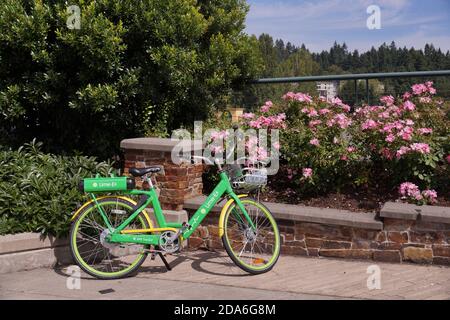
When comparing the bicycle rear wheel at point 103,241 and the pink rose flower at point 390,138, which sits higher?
the pink rose flower at point 390,138

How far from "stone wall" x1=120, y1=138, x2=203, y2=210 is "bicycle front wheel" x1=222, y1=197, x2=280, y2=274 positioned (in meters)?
0.84

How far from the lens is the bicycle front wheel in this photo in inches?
184

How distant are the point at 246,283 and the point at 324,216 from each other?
1.05 meters

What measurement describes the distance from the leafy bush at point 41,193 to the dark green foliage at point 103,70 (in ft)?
2.33

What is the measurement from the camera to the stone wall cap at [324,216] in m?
4.94

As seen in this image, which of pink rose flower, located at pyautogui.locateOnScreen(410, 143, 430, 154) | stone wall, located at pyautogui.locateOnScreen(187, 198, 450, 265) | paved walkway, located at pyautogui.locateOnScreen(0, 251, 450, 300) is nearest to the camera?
paved walkway, located at pyautogui.locateOnScreen(0, 251, 450, 300)

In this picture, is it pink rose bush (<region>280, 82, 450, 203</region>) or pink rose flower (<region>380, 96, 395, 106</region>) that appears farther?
pink rose flower (<region>380, 96, 395, 106</region>)

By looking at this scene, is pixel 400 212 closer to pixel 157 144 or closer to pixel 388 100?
pixel 388 100

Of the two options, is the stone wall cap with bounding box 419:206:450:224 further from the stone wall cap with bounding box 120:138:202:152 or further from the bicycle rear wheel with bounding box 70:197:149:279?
the bicycle rear wheel with bounding box 70:197:149:279

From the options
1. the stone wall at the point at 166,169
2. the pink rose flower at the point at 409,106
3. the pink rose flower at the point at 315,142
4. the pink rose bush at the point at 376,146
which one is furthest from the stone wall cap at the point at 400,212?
the stone wall at the point at 166,169

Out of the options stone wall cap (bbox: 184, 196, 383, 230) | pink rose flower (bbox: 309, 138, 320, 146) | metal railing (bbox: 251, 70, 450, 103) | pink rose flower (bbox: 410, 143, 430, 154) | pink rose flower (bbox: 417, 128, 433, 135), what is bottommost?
stone wall cap (bbox: 184, 196, 383, 230)

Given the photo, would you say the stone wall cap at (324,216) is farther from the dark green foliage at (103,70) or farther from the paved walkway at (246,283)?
the dark green foliage at (103,70)

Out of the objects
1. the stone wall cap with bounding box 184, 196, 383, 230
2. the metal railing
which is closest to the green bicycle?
the stone wall cap with bounding box 184, 196, 383, 230

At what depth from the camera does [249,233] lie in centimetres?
489
